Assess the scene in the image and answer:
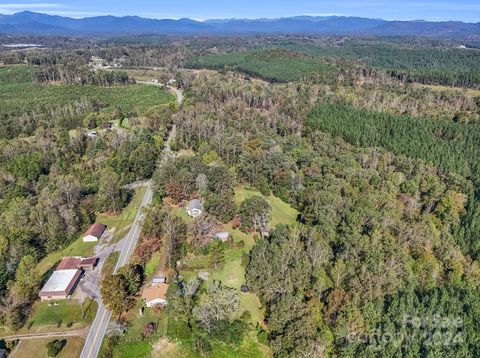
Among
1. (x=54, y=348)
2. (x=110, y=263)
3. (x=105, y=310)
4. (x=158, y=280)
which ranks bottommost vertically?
(x=105, y=310)

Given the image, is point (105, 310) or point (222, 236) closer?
point (105, 310)

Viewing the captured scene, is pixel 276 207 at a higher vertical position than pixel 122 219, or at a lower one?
lower

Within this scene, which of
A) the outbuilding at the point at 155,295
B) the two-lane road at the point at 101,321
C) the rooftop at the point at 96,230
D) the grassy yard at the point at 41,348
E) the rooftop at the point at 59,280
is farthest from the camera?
the rooftop at the point at 96,230

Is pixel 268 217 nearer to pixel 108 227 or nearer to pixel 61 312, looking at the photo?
pixel 108 227

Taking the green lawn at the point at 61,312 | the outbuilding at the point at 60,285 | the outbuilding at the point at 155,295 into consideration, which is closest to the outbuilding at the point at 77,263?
the outbuilding at the point at 60,285

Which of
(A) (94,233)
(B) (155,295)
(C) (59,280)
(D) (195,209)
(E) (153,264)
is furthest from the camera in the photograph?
(D) (195,209)

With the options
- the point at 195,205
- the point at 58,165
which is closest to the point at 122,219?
the point at 195,205

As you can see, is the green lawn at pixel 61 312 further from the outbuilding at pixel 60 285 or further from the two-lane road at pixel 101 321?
the two-lane road at pixel 101 321
